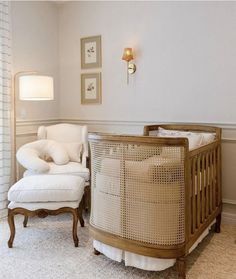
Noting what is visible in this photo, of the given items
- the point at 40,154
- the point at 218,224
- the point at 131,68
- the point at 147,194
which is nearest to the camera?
the point at 147,194

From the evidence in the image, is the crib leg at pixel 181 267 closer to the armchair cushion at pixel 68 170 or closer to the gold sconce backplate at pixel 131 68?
the armchair cushion at pixel 68 170

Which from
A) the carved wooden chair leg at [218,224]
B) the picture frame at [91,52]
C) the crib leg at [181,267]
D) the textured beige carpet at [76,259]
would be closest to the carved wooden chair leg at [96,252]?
the textured beige carpet at [76,259]

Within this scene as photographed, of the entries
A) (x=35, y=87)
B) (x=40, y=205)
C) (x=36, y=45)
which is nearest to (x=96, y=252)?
(x=40, y=205)

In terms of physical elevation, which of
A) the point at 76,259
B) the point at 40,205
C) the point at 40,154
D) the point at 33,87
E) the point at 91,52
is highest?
the point at 91,52

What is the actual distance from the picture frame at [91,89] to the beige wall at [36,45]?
416mm

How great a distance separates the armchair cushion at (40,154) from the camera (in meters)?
2.89

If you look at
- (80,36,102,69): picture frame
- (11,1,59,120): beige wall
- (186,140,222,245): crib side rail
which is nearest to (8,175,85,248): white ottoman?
(186,140,222,245): crib side rail

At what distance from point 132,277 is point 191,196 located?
684mm

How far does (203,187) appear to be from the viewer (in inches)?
95.7

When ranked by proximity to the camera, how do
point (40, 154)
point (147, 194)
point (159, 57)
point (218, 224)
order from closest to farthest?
point (147, 194) < point (218, 224) < point (40, 154) < point (159, 57)

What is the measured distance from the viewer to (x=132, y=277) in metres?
2.11

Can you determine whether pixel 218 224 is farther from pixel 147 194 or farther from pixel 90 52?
pixel 90 52

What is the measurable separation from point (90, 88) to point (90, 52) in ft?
1.44

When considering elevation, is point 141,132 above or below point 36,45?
below
